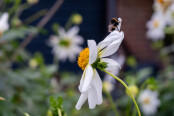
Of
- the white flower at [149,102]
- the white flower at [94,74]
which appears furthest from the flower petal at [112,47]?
the white flower at [149,102]

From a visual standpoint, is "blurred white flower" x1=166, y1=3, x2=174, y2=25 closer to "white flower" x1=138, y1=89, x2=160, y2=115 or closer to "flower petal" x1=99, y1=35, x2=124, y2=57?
"white flower" x1=138, y1=89, x2=160, y2=115

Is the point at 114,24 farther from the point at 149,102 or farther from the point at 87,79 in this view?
the point at 149,102

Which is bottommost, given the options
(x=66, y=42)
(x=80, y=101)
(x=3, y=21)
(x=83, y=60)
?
(x=80, y=101)

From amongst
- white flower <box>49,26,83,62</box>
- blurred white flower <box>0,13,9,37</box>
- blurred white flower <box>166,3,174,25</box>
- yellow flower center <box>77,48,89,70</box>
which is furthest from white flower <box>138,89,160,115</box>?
yellow flower center <box>77,48,89,70</box>

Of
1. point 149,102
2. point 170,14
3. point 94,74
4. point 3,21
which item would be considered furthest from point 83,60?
point 149,102

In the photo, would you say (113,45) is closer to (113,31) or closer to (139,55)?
(113,31)

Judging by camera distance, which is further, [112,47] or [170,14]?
[170,14]

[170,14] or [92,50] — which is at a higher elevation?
[170,14]

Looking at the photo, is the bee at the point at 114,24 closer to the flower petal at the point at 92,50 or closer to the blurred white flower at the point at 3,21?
the flower petal at the point at 92,50
